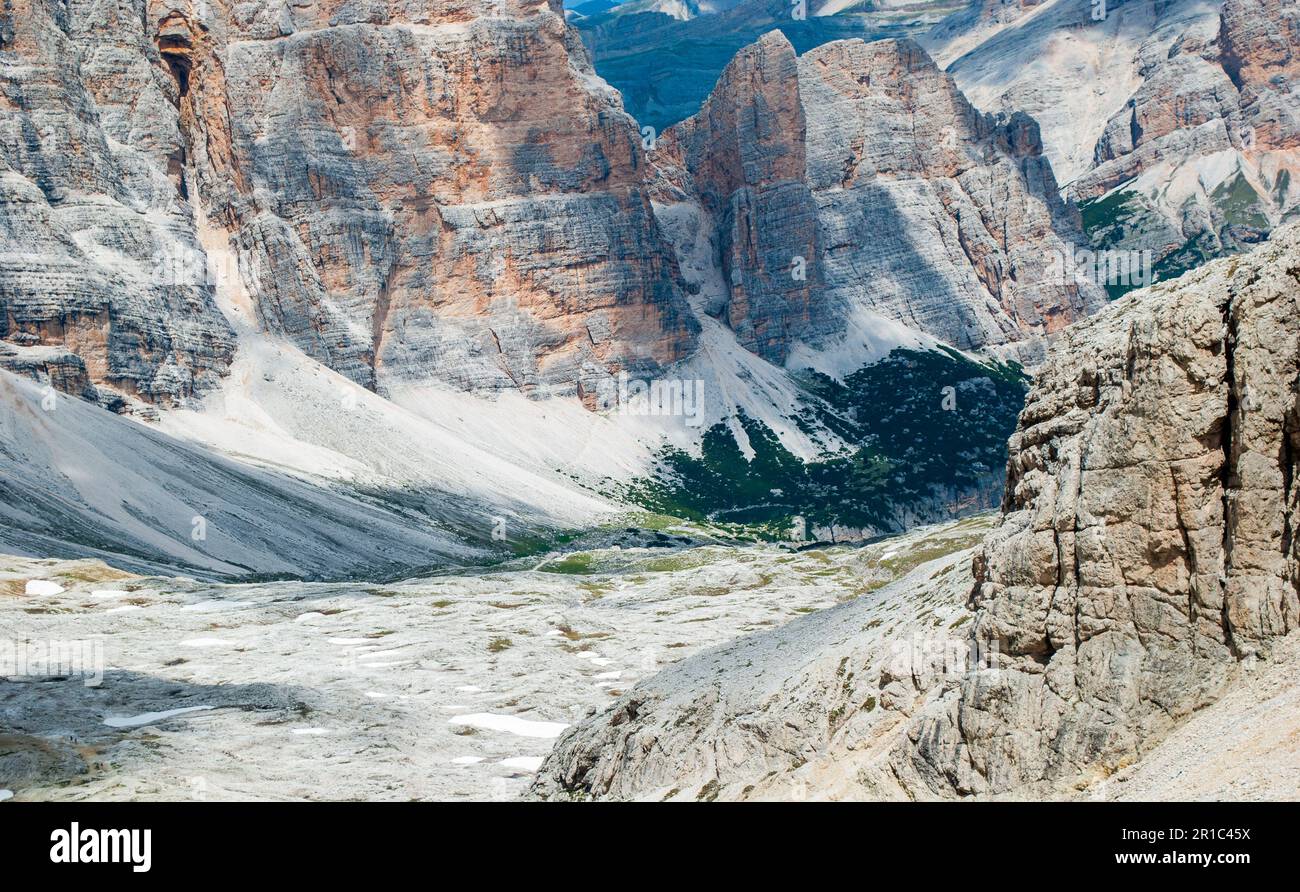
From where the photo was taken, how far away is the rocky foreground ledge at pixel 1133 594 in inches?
1309

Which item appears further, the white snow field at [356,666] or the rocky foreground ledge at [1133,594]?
the white snow field at [356,666]

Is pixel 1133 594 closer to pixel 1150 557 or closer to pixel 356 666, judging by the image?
pixel 1150 557

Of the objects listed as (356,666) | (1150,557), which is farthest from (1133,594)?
(356,666)

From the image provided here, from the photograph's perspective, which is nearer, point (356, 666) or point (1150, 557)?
point (1150, 557)

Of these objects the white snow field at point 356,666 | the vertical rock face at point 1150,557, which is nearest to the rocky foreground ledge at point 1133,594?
the vertical rock face at point 1150,557

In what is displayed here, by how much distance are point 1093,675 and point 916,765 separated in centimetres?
545

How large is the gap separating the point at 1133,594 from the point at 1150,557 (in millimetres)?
967

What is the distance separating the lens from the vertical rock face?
33.7m

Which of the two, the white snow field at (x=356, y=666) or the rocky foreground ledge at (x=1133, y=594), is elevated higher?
the rocky foreground ledge at (x=1133, y=594)

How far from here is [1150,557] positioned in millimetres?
35719

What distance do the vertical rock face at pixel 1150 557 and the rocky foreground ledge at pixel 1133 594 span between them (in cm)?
5

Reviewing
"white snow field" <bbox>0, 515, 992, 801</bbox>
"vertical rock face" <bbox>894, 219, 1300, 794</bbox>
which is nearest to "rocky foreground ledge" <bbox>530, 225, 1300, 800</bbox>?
"vertical rock face" <bbox>894, 219, 1300, 794</bbox>

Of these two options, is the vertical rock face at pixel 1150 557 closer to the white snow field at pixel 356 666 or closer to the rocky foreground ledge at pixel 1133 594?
the rocky foreground ledge at pixel 1133 594
